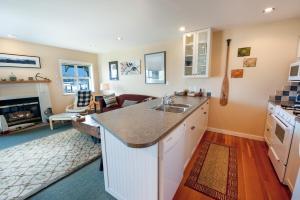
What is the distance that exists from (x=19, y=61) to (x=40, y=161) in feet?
10.1

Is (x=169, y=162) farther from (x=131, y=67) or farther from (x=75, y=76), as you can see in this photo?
(x=75, y=76)

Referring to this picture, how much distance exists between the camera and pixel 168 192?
1.26m

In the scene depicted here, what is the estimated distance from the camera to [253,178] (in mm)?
1793

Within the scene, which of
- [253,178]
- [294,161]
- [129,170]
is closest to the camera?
[129,170]

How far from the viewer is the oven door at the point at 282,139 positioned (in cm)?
157

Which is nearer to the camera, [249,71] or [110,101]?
[249,71]

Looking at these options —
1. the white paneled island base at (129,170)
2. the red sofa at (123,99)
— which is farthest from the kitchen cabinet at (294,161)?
the red sofa at (123,99)

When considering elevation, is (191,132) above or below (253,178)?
above

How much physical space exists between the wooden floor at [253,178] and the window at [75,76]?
4745 mm

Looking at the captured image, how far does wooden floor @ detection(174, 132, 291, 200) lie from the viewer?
1541mm

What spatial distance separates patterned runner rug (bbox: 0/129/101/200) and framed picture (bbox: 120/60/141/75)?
8.36ft

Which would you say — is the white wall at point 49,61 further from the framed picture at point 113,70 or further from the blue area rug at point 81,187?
the blue area rug at point 81,187

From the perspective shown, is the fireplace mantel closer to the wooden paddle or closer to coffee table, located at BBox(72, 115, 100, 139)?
coffee table, located at BBox(72, 115, 100, 139)

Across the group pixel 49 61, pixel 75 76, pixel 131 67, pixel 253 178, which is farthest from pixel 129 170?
pixel 75 76
